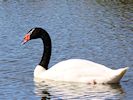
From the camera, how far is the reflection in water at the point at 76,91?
13.4m

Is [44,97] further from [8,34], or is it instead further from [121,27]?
[121,27]

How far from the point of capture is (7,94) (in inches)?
535

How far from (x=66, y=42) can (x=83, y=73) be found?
5.89m

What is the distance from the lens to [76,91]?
1393 centimetres

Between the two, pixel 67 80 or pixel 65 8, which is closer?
pixel 67 80

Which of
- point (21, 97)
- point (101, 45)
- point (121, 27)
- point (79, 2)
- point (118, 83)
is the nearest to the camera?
point (21, 97)

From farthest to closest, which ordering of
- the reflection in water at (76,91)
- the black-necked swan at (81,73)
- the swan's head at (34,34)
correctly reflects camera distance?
the swan's head at (34,34), the black-necked swan at (81,73), the reflection in water at (76,91)

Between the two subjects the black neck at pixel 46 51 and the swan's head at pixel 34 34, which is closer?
the black neck at pixel 46 51

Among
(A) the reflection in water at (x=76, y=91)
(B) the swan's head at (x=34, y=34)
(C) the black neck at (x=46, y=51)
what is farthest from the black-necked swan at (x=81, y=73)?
(B) the swan's head at (x=34, y=34)

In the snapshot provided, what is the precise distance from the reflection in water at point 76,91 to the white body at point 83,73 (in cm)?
14

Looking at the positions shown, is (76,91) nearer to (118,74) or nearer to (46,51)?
(118,74)

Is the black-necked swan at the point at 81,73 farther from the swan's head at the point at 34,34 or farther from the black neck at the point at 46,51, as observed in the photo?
the swan's head at the point at 34,34

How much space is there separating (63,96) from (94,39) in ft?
26.0

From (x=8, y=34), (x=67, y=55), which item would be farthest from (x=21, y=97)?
(x=8, y=34)
